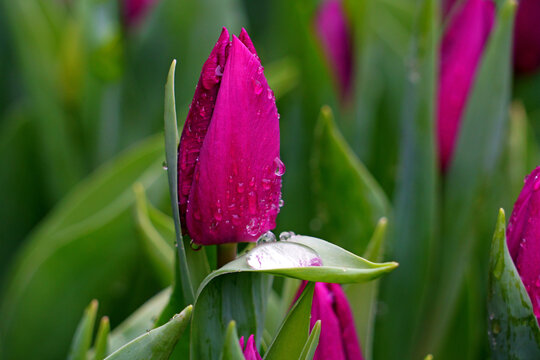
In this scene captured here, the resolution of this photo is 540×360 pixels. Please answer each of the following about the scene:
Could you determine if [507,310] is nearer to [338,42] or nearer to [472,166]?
[472,166]

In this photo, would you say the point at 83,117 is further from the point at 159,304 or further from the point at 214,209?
the point at 214,209

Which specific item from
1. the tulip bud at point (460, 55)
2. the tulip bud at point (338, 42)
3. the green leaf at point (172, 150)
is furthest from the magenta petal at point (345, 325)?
the tulip bud at point (338, 42)

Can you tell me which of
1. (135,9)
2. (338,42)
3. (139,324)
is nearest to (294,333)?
(139,324)

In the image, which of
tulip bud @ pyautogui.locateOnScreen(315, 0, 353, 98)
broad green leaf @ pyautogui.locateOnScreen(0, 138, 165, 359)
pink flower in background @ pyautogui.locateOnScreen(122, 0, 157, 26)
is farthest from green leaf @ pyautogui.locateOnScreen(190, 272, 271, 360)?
pink flower in background @ pyautogui.locateOnScreen(122, 0, 157, 26)

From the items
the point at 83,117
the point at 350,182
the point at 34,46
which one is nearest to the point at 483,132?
the point at 350,182

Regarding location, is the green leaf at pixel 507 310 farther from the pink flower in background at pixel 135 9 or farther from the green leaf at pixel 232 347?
the pink flower in background at pixel 135 9
